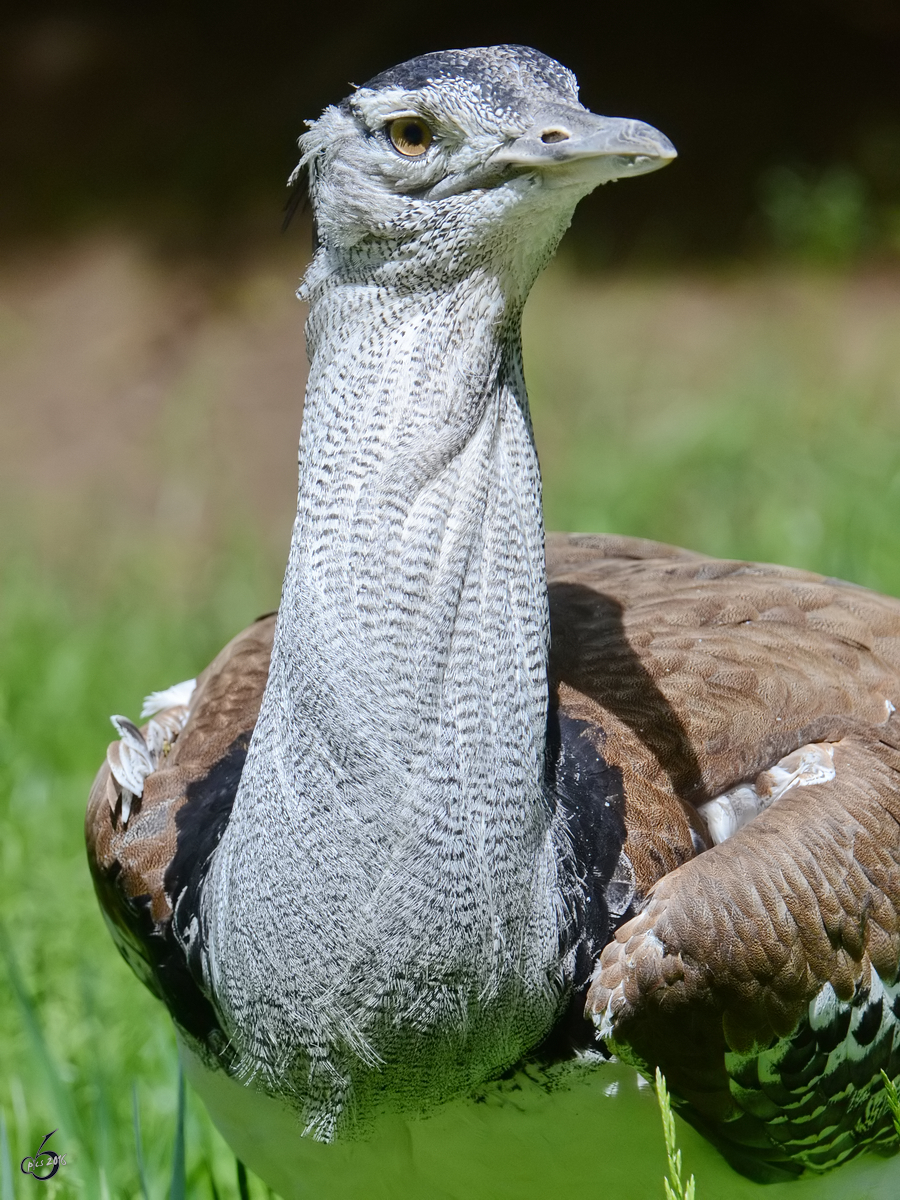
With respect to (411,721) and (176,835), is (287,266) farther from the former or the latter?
(411,721)

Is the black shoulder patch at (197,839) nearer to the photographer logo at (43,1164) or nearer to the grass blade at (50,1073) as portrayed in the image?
the photographer logo at (43,1164)

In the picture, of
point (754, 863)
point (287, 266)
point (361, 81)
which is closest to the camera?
point (754, 863)

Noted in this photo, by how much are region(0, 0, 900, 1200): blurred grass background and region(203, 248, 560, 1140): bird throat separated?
4.47 metres

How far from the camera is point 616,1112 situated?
2312 mm

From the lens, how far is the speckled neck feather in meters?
2.12

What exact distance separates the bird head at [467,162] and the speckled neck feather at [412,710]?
0.03m

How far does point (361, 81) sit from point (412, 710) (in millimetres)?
8460

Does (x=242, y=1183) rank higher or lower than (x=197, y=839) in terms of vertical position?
lower

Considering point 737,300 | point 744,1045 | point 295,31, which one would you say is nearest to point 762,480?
point 737,300

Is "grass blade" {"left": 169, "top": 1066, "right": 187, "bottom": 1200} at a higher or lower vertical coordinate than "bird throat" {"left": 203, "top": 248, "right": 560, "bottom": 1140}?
lower

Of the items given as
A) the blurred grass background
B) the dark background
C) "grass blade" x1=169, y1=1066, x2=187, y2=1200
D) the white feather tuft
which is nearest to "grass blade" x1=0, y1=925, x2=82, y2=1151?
"grass blade" x1=169, y1=1066, x2=187, y2=1200

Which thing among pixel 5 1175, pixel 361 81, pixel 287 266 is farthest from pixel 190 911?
pixel 361 81

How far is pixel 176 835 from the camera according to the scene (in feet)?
8.43

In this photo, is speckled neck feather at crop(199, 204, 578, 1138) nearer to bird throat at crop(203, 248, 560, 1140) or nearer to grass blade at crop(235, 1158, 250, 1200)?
bird throat at crop(203, 248, 560, 1140)
